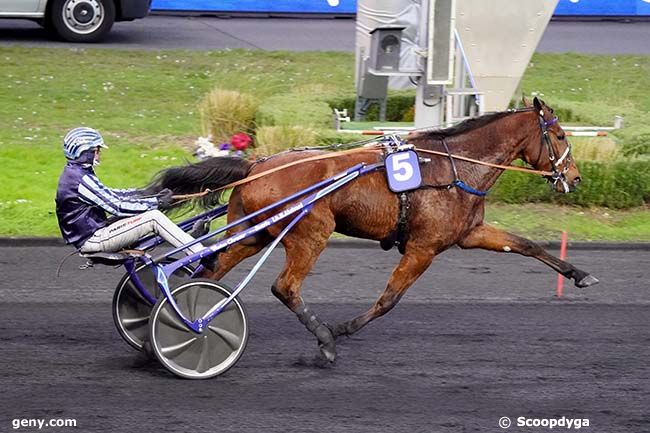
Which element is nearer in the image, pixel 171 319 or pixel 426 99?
pixel 171 319

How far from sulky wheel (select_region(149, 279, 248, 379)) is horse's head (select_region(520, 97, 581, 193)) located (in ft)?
6.88

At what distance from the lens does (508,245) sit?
7.03 metres

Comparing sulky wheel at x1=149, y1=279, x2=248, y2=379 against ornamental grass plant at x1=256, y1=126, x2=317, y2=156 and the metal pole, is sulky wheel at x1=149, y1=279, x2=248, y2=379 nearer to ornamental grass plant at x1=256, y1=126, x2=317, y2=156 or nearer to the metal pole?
ornamental grass plant at x1=256, y1=126, x2=317, y2=156

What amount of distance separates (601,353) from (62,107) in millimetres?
8212

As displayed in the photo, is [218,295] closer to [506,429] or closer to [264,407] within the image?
[264,407]

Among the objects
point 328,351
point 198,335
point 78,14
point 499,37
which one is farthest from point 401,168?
point 78,14

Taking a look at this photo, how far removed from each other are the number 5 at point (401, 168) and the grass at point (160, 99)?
3643 mm

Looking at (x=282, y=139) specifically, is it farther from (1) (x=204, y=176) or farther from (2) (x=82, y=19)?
(2) (x=82, y=19)

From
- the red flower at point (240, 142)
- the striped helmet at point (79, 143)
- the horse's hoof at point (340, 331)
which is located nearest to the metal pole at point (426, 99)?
the red flower at point (240, 142)

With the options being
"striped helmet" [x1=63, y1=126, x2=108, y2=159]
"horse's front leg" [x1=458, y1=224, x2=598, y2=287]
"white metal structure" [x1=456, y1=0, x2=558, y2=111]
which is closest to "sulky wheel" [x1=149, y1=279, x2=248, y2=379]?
Result: "striped helmet" [x1=63, y1=126, x2=108, y2=159]

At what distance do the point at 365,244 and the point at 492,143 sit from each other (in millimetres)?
2883


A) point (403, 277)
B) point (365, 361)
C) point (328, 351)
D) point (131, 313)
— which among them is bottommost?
point (365, 361)

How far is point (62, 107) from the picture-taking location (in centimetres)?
1339

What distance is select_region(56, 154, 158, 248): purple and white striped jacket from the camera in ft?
20.5
